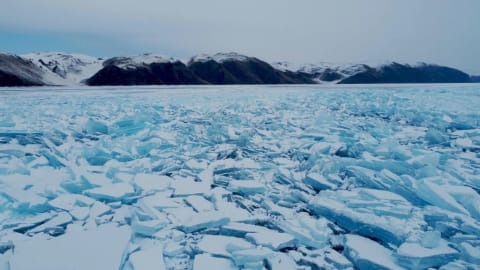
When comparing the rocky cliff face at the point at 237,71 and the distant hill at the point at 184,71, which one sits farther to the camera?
the rocky cliff face at the point at 237,71

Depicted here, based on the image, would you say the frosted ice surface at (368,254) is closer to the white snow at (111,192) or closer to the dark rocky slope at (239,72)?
the white snow at (111,192)

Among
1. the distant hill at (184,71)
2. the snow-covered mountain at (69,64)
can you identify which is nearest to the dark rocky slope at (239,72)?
the distant hill at (184,71)

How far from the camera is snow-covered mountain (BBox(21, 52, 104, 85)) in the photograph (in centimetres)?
5147

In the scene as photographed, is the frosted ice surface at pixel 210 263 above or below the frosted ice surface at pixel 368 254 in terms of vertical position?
below

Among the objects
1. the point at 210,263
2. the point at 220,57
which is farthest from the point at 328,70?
the point at 210,263

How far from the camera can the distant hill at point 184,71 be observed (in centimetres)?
3981

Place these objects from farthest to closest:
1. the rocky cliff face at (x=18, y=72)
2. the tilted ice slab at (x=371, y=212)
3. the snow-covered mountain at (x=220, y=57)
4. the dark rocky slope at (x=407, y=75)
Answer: the dark rocky slope at (x=407, y=75), the snow-covered mountain at (x=220, y=57), the rocky cliff face at (x=18, y=72), the tilted ice slab at (x=371, y=212)

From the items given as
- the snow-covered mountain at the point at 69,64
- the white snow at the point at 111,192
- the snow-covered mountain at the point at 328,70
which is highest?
the snow-covered mountain at the point at 328,70

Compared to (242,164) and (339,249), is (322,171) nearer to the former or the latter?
(242,164)

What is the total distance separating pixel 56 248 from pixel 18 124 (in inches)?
198

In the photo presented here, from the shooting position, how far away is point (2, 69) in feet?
113

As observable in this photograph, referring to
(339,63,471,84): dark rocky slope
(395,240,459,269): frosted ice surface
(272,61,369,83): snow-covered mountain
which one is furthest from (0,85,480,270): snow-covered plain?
(272,61,369,83): snow-covered mountain

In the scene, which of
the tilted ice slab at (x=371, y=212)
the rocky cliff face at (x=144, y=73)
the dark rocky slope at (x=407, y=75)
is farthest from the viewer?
the dark rocky slope at (x=407, y=75)

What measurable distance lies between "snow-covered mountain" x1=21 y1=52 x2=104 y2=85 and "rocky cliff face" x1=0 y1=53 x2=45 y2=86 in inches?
275
